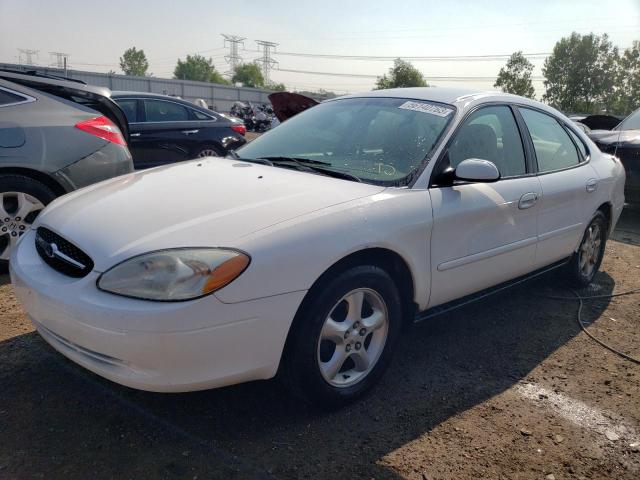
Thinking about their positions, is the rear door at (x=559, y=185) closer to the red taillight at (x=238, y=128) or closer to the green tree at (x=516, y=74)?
the red taillight at (x=238, y=128)

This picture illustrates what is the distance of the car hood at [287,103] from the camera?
501cm

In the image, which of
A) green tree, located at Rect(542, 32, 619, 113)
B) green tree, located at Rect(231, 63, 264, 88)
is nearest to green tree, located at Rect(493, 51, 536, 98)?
green tree, located at Rect(542, 32, 619, 113)

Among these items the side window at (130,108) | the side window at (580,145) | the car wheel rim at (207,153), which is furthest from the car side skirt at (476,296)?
the side window at (130,108)

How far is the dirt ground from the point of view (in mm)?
2223

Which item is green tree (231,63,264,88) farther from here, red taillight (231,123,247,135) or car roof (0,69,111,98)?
car roof (0,69,111,98)

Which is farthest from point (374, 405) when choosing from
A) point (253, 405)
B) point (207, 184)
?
point (207, 184)

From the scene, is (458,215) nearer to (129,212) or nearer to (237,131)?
(129,212)

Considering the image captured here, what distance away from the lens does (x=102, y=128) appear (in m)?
4.34

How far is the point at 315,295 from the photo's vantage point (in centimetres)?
236

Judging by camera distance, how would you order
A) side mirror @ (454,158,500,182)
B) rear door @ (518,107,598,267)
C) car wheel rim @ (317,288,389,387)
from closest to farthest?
car wheel rim @ (317,288,389,387) < side mirror @ (454,158,500,182) < rear door @ (518,107,598,267)

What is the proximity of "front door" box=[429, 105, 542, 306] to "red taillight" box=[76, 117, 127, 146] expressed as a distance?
2729 millimetres

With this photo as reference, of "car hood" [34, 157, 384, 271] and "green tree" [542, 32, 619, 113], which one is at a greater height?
"green tree" [542, 32, 619, 113]

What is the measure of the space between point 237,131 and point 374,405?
742 cm

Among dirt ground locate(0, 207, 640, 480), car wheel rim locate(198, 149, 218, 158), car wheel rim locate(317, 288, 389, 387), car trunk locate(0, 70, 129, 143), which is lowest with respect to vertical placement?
dirt ground locate(0, 207, 640, 480)
